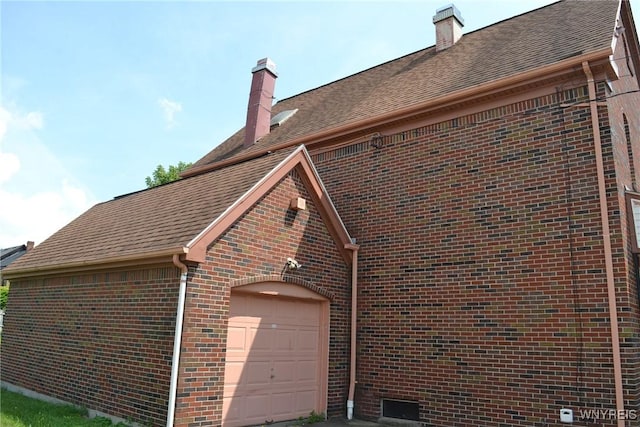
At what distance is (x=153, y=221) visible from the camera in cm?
907

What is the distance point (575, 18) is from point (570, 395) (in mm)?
7788

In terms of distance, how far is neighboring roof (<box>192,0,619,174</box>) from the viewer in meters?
9.07

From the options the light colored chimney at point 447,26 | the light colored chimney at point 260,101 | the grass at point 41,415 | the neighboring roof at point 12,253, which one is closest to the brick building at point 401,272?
the grass at point 41,415

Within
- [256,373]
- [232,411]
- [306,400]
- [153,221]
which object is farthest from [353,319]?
[153,221]

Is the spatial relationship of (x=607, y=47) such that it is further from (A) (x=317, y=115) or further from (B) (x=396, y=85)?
(A) (x=317, y=115)

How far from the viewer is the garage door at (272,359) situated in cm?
787

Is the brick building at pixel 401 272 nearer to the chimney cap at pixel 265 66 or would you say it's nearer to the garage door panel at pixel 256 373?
the garage door panel at pixel 256 373

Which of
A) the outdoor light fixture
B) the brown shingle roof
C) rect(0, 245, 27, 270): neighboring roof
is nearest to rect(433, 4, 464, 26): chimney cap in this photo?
the brown shingle roof

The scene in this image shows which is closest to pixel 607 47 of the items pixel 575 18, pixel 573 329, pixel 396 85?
pixel 575 18

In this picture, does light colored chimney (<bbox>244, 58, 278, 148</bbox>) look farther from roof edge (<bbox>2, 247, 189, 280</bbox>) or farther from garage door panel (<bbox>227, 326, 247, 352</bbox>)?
garage door panel (<bbox>227, 326, 247, 352</bbox>)

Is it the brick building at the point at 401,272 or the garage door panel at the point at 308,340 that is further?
the garage door panel at the point at 308,340

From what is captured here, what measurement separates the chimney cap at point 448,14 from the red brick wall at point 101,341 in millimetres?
10408

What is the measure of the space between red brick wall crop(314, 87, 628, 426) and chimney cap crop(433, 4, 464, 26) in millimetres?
5093

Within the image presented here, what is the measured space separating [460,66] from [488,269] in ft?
16.7
